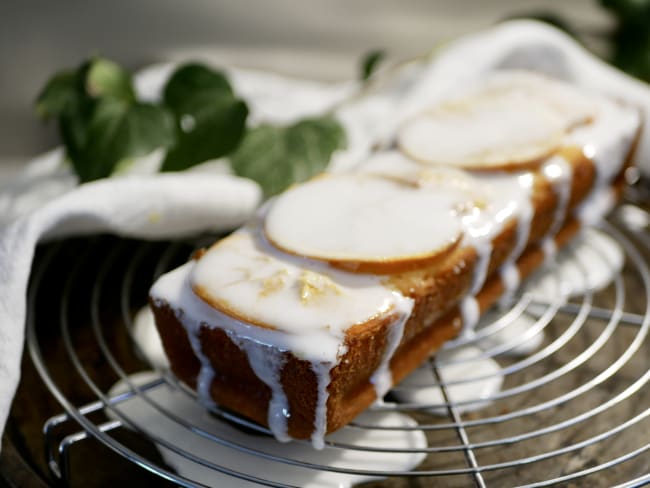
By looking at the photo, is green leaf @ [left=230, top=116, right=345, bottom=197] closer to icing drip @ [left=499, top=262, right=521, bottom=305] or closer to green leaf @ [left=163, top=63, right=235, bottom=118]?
green leaf @ [left=163, top=63, right=235, bottom=118]

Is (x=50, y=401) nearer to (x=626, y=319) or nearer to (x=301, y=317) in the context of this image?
(x=301, y=317)

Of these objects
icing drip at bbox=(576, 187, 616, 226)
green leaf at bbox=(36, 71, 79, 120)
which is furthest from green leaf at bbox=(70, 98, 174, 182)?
icing drip at bbox=(576, 187, 616, 226)

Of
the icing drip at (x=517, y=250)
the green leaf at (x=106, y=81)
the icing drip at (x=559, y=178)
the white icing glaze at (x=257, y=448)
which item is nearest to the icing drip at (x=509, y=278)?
the icing drip at (x=517, y=250)

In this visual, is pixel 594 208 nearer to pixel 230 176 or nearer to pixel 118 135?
pixel 230 176

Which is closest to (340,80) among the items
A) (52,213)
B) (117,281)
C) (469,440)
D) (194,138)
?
(194,138)

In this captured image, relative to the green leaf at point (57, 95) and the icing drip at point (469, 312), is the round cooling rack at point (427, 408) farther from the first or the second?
the green leaf at point (57, 95)
